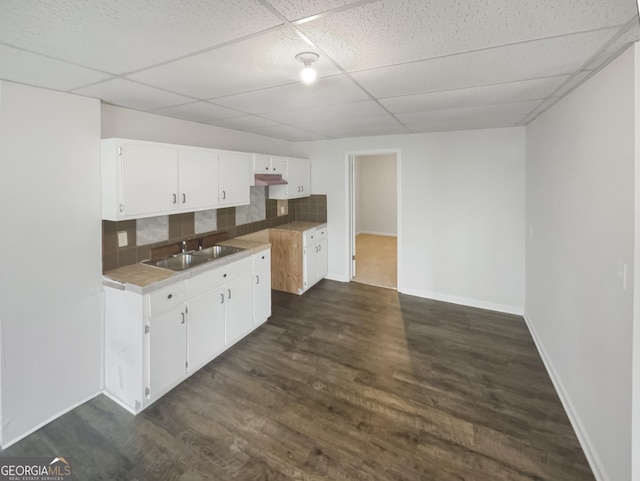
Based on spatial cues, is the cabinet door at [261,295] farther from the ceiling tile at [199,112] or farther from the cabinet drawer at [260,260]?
the ceiling tile at [199,112]

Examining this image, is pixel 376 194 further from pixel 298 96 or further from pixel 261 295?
pixel 298 96

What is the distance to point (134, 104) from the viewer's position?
261cm

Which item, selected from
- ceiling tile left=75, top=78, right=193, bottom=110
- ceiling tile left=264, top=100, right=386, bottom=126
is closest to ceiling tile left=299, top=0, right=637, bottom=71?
ceiling tile left=264, top=100, right=386, bottom=126

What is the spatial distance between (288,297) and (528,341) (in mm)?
3073

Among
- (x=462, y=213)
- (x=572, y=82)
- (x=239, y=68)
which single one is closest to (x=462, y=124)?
(x=462, y=213)

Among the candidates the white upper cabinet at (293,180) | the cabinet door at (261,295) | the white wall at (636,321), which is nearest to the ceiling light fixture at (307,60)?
the white wall at (636,321)

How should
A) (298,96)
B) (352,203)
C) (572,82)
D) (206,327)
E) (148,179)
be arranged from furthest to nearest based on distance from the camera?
1. (352,203)
2. (206,327)
3. (148,179)
4. (298,96)
5. (572,82)

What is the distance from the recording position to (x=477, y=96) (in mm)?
2449

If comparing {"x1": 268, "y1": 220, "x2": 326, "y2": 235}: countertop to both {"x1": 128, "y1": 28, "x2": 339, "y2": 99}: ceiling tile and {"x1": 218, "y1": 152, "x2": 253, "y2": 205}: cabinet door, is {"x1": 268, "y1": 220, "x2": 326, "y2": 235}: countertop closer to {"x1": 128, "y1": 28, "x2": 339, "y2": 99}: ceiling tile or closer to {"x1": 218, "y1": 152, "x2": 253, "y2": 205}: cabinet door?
{"x1": 218, "y1": 152, "x2": 253, "y2": 205}: cabinet door

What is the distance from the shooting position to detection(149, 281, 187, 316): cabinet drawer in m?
2.36

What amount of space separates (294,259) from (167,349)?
A: 8.10 feet

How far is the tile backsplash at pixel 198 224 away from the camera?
2.72m

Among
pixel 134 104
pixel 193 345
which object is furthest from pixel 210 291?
pixel 134 104

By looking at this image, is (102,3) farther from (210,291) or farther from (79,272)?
(210,291)
